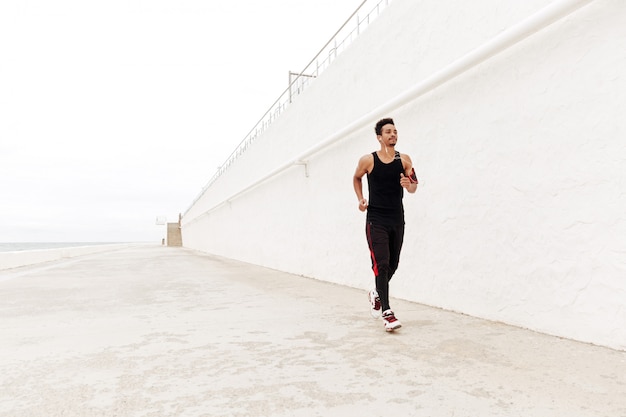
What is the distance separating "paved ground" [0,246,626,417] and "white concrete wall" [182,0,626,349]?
0.34m

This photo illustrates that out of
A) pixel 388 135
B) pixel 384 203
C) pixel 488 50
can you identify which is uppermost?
pixel 488 50

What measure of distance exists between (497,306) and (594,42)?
7.12 feet

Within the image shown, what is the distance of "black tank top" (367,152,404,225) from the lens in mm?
3299

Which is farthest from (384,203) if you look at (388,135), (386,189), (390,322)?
(390,322)

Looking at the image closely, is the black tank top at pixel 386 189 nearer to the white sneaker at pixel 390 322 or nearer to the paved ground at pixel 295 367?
the white sneaker at pixel 390 322

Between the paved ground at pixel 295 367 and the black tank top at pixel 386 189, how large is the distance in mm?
954

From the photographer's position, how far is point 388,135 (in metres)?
3.33

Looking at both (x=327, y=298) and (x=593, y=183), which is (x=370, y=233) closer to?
(x=593, y=183)

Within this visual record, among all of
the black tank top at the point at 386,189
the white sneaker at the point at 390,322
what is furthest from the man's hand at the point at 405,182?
the white sneaker at the point at 390,322

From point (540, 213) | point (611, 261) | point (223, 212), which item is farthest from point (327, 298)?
point (223, 212)

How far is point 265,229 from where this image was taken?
11852mm

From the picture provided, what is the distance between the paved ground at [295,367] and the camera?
1771 mm

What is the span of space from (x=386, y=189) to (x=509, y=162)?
1.09 metres

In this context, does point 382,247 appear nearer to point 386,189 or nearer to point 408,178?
point 386,189
